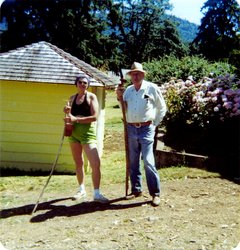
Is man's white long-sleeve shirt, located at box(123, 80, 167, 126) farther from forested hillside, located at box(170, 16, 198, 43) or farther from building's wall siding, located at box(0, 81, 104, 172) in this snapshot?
forested hillside, located at box(170, 16, 198, 43)

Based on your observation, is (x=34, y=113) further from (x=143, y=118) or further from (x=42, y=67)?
(x=143, y=118)

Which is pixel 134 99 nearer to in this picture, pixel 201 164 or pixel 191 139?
pixel 201 164

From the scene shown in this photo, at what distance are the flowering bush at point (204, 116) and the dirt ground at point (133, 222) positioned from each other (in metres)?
1.94

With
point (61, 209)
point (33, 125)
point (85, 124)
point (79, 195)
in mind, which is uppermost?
point (85, 124)

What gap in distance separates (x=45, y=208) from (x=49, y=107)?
3.94 metres

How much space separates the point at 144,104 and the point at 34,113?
15.1ft

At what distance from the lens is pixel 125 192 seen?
662cm

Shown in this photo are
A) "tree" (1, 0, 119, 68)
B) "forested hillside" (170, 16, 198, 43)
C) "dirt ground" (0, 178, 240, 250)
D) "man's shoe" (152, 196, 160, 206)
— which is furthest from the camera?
"forested hillside" (170, 16, 198, 43)

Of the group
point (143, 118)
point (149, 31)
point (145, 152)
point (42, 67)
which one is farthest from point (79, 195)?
point (149, 31)

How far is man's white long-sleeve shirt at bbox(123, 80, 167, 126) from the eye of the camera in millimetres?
5746

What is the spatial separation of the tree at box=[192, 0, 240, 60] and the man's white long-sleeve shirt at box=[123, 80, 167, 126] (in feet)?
115

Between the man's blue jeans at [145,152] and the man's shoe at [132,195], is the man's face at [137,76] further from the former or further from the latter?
the man's shoe at [132,195]

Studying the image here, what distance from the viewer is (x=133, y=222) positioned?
5.14 m

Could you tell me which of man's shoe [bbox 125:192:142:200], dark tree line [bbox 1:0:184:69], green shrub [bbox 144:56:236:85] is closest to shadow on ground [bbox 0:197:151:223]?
man's shoe [bbox 125:192:142:200]
